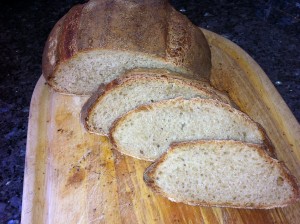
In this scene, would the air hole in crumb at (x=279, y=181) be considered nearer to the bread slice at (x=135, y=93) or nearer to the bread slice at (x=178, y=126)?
the bread slice at (x=178, y=126)

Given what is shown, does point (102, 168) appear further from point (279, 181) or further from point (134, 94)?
point (279, 181)

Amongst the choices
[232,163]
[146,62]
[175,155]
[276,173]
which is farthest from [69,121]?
[276,173]

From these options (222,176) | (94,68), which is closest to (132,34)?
(94,68)

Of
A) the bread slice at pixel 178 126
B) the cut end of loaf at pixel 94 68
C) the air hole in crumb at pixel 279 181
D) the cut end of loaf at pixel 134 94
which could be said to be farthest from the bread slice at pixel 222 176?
the cut end of loaf at pixel 94 68

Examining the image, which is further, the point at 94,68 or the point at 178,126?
the point at 94,68

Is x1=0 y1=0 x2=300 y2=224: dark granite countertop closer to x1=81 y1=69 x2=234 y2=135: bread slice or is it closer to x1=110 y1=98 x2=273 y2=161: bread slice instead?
x1=81 y1=69 x2=234 y2=135: bread slice

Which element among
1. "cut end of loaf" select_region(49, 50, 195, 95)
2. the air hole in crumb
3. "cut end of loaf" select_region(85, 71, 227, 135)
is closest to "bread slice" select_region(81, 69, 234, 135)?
"cut end of loaf" select_region(85, 71, 227, 135)

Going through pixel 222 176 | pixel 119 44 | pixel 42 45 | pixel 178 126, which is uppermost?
pixel 119 44
